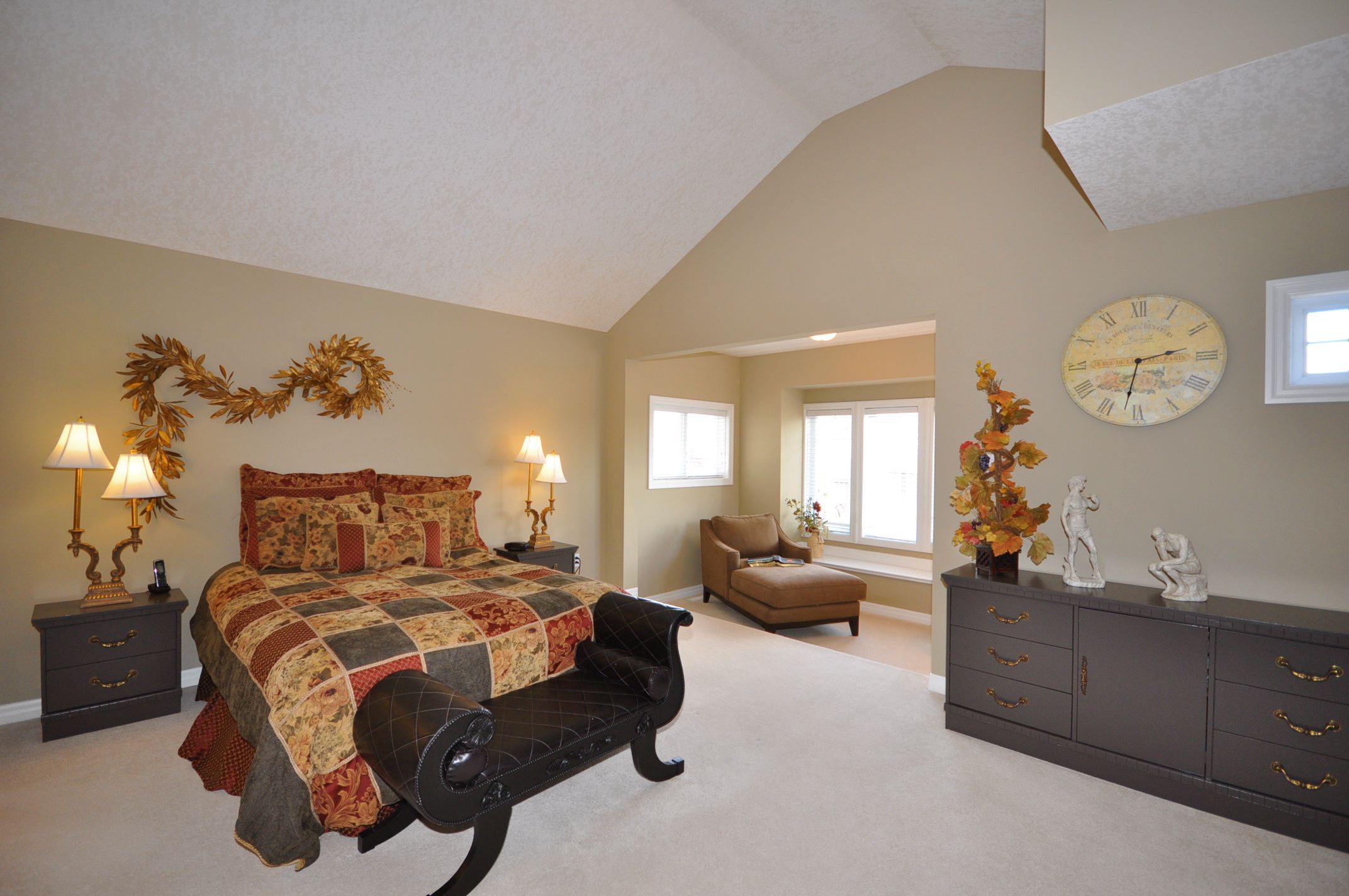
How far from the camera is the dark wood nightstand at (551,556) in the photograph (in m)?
4.71

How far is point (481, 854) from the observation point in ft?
6.56

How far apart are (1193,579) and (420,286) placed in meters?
4.83

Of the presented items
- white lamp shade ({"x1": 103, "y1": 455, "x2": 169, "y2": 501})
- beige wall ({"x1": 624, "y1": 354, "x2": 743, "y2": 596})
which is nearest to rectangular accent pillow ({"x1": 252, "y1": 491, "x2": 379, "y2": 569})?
white lamp shade ({"x1": 103, "y1": 455, "x2": 169, "y2": 501})

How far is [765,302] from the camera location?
4.63 metres

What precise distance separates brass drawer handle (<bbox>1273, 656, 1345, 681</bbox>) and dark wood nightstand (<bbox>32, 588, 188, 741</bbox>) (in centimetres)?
495

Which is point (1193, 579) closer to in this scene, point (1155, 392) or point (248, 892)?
point (1155, 392)

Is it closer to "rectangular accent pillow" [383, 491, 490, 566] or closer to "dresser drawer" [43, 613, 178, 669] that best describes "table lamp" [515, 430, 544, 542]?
"rectangular accent pillow" [383, 491, 490, 566]

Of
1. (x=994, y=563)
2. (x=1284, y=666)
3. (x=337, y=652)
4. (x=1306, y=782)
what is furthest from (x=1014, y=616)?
(x=337, y=652)

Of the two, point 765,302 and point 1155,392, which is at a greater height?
point 765,302

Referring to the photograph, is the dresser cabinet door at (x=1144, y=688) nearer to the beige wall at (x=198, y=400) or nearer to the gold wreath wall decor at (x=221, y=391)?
the beige wall at (x=198, y=400)

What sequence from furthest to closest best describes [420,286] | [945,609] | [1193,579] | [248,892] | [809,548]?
1. [809,548]
2. [420,286]
3. [945,609]
4. [1193,579]
5. [248,892]

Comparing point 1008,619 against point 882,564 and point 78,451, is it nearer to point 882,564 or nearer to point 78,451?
point 882,564

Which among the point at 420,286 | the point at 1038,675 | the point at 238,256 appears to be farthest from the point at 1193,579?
the point at 238,256

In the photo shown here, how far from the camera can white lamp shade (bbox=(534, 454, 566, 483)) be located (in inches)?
199
